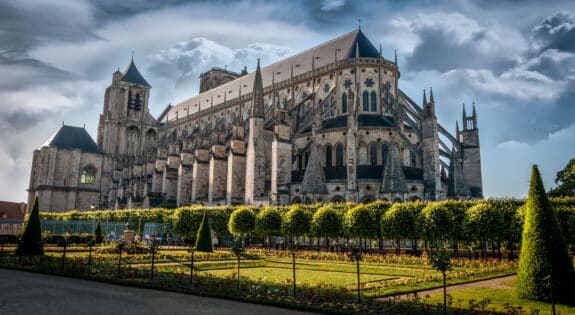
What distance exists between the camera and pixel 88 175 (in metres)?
64.7

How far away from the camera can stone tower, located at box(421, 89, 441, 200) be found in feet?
115

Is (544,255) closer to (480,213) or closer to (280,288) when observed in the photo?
(280,288)

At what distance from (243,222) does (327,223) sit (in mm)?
7249

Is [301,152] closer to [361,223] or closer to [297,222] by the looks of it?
[297,222]

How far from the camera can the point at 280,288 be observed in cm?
1289

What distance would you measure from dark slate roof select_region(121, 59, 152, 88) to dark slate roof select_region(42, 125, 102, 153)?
46.1ft

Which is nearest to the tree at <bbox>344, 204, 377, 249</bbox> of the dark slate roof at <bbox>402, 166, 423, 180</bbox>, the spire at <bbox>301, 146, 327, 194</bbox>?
the spire at <bbox>301, 146, 327, 194</bbox>

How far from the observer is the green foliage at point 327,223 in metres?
29.5

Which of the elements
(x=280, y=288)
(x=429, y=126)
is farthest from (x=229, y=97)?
(x=280, y=288)

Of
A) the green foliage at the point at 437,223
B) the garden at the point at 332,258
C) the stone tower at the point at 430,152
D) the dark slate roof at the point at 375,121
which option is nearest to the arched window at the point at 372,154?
the dark slate roof at the point at 375,121

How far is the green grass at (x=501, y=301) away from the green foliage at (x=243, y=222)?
21.6 metres

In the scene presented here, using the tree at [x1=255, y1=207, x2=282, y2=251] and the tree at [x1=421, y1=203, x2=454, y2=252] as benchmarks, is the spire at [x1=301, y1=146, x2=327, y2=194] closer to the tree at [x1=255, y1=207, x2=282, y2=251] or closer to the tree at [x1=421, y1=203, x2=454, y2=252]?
the tree at [x1=255, y1=207, x2=282, y2=251]

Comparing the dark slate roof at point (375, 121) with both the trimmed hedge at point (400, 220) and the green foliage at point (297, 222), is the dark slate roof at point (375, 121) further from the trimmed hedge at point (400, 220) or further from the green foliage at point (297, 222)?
the green foliage at point (297, 222)

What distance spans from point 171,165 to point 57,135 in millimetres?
21389
